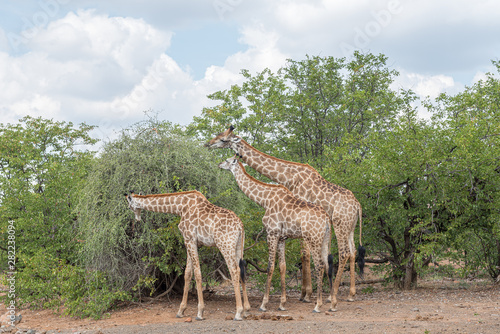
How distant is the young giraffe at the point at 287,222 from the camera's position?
31.5 ft

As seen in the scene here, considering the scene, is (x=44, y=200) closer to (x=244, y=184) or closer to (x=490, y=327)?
(x=244, y=184)

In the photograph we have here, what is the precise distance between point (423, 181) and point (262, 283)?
15.9ft

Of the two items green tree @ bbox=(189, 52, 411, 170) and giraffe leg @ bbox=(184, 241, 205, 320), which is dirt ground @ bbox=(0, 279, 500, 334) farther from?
green tree @ bbox=(189, 52, 411, 170)

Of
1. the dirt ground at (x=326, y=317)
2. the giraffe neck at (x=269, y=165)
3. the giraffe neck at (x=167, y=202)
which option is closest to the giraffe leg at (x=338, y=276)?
the dirt ground at (x=326, y=317)

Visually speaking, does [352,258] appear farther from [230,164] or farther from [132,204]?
[132,204]

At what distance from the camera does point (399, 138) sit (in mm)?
12234

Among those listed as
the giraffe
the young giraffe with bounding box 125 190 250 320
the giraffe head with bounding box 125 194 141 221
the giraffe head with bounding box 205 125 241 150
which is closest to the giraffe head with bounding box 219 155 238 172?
the giraffe

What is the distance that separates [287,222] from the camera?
32.0ft

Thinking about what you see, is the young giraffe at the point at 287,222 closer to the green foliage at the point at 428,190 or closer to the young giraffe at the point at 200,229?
the young giraffe at the point at 200,229

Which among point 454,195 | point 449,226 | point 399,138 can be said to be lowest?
point 449,226

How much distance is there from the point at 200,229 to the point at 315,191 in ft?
9.14

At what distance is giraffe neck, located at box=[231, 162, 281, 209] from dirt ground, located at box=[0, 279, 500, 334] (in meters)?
2.30

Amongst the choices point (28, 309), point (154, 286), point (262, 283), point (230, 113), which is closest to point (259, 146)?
point (230, 113)

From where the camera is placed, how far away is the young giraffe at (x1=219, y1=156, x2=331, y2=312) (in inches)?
378
